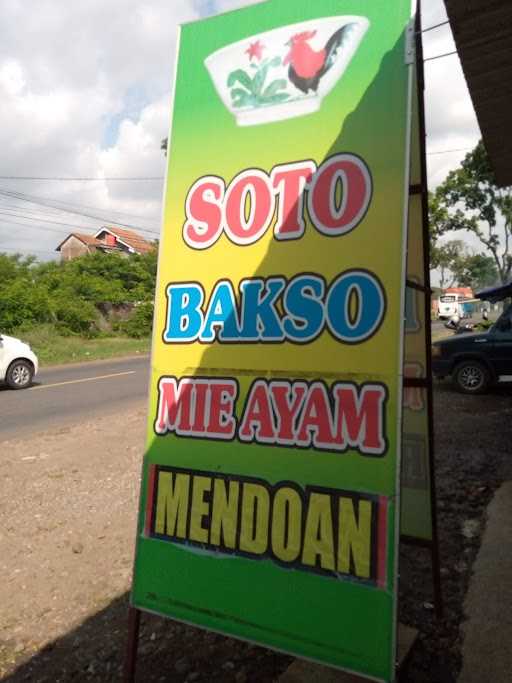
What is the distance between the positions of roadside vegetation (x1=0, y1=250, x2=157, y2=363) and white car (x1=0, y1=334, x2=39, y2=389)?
6801mm

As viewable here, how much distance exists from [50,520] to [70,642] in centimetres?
172

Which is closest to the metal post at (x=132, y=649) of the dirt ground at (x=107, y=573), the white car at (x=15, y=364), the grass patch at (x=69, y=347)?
the dirt ground at (x=107, y=573)

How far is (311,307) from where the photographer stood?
77.4 inches

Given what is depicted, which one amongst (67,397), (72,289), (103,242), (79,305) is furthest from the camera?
(103,242)

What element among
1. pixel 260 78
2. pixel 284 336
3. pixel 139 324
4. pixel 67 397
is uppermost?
pixel 139 324

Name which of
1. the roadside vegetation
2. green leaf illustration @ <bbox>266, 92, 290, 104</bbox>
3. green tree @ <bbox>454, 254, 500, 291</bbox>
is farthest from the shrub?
green tree @ <bbox>454, 254, 500, 291</bbox>

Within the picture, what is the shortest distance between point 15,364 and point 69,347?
10.2m

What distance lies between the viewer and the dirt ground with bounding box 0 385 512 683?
8.07 feet

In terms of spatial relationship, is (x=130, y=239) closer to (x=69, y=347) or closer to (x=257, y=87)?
(x=69, y=347)

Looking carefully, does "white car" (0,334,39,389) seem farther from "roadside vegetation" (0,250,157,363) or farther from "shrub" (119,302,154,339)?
"shrub" (119,302,154,339)

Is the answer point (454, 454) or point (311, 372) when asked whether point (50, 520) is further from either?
point (454, 454)

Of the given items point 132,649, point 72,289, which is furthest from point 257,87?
point 72,289

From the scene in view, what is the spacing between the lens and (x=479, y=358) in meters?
9.04

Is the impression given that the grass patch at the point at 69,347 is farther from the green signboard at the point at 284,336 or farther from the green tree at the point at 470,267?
the green tree at the point at 470,267
